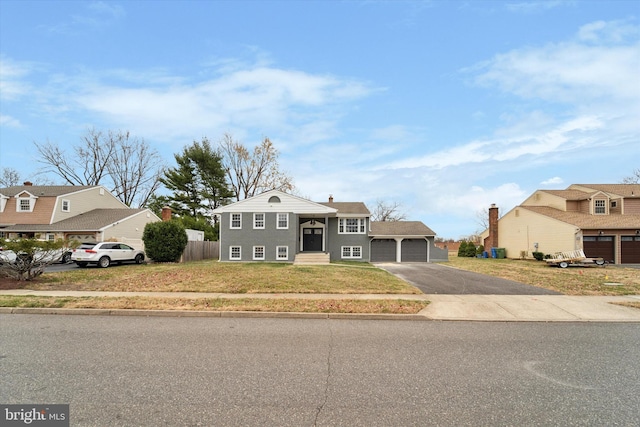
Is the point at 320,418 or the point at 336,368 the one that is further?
the point at 336,368

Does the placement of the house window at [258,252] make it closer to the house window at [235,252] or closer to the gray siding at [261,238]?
the gray siding at [261,238]

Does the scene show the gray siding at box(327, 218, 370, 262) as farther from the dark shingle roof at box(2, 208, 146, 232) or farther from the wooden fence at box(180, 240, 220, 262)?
the dark shingle roof at box(2, 208, 146, 232)

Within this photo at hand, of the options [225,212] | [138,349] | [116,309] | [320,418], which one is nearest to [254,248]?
[225,212]

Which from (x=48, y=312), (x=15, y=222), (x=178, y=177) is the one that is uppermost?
(x=178, y=177)

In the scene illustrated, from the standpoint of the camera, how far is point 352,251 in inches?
1184

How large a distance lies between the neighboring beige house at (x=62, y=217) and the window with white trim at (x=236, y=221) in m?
7.47

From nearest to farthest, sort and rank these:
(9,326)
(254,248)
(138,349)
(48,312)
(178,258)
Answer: (138,349), (9,326), (48,312), (178,258), (254,248)

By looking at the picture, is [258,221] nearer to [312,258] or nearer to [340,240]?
[312,258]

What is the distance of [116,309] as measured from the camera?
930 centimetres

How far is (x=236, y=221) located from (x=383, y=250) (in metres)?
12.8

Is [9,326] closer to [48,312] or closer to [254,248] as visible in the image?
[48,312]

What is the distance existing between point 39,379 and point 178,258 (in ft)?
70.7

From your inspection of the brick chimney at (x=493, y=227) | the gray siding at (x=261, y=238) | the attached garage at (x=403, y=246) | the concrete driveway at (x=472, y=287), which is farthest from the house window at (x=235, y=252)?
the brick chimney at (x=493, y=227)

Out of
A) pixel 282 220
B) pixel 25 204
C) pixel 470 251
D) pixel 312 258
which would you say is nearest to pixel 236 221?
pixel 282 220
